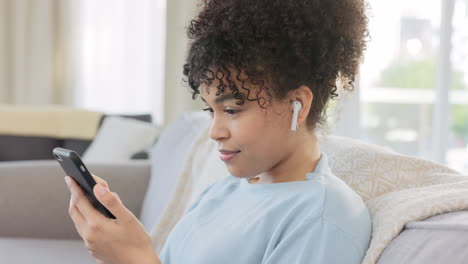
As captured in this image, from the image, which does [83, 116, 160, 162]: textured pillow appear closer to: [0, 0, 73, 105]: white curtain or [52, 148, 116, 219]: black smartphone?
[0, 0, 73, 105]: white curtain

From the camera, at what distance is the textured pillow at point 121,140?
317 cm

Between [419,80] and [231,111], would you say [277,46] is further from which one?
[419,80]

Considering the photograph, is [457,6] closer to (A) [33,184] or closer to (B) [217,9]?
(A) [33,184]

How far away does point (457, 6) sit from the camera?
157 inches

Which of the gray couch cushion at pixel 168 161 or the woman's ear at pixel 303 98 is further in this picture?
the gray couch cushion at pixel 168 161

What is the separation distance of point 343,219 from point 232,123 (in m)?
0.20

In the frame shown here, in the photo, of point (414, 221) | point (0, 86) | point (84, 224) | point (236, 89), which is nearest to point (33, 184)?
point (84, 224)

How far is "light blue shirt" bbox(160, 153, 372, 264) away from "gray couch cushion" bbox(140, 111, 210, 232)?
2.70ft

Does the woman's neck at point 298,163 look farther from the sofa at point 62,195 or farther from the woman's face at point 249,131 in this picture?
the sofa at point 62,195

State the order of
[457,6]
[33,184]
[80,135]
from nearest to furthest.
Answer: [33,184], [80,135], [457,6]

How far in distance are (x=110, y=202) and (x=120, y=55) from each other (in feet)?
13.8

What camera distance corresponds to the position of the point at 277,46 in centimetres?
90

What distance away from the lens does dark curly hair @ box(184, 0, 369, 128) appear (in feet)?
2.95

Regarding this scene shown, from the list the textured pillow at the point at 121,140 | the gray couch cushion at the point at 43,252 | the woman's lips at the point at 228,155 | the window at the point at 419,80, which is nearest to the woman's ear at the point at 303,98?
the woman's lips at the point at 228,155
